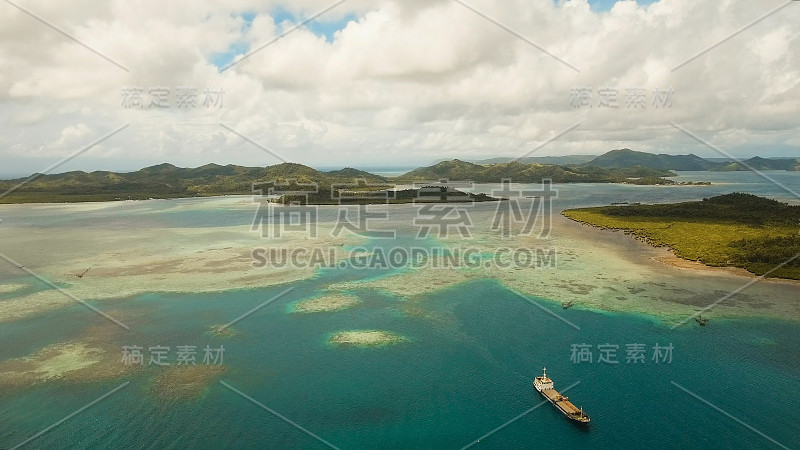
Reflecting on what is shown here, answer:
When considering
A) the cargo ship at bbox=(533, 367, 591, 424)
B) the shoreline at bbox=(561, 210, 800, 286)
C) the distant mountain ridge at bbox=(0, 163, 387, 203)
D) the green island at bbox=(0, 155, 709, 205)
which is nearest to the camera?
the cargo ship at bbox=(533, 367, 591, 424)

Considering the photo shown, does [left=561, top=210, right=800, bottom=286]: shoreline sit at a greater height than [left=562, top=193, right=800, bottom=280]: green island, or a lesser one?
lesser

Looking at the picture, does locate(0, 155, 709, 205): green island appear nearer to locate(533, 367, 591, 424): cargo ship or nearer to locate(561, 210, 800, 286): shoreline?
locate(561, 210, 800, 286): shoreline

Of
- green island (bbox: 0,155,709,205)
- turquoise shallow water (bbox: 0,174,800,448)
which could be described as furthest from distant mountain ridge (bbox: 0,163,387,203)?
turquoise shallow water (bbox: 0,174,800,448)

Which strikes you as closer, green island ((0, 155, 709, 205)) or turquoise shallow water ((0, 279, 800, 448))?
turquoise shallow water ((0, 279, 800, 448))

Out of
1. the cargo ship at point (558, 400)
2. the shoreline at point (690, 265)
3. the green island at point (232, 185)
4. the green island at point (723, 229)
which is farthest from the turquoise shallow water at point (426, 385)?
the green island at point (232, 185)

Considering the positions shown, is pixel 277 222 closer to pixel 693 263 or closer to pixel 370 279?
pixel 370 279

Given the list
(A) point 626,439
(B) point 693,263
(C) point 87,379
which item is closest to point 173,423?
(C) point 87,379

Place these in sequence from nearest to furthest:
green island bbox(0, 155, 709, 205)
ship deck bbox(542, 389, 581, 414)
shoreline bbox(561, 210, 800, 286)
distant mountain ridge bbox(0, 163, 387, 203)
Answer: ship deck bbox(542, 389, 581, 414) < shoreline bbox(561, 210, 800, 286) < green island bbox(0, 155, 709, 205) < distant mountain ridge bbox(0, 163, 387, 203)

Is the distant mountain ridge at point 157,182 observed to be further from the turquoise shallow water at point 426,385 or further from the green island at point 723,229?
the turquoise shallow water at point 426,385
